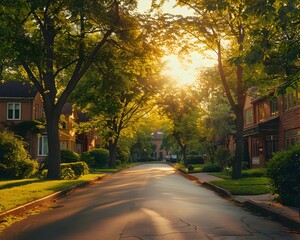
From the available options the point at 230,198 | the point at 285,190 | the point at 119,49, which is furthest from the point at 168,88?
the point at 285,190

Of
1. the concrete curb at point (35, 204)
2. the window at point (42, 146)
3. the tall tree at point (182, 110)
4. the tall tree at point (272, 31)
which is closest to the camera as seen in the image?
the tall tree at point (272, 31)

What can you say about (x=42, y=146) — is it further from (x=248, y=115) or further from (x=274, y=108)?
(x=274, y=108)

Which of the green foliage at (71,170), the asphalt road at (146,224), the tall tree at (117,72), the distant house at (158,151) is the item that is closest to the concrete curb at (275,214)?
the asphalt road at (146,224)

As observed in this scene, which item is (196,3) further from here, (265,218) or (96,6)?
(265,218)

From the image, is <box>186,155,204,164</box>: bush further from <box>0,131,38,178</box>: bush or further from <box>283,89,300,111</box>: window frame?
<box>0,131,38,178</box>: bush

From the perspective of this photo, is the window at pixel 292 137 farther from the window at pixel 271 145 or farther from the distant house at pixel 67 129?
the distant house at pixel 67 129

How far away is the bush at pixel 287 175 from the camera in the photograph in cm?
1155

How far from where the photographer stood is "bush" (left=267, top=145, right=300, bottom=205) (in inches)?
455

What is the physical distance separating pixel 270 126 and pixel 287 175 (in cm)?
2204

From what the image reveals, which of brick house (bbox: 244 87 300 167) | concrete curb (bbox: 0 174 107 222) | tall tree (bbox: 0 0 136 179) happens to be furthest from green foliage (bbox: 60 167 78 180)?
brick house (bbox: 244 87 300 167)

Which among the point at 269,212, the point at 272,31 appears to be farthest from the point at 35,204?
the point at 272,31

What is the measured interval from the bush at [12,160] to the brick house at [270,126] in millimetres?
15644

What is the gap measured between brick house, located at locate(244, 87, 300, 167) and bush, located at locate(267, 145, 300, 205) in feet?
44.8

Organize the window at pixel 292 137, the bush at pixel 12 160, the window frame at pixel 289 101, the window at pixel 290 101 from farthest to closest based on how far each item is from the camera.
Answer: the window at pixel 290 101 → the window frame at pixel 289 101 → the window at pixel 292 137 → the bush at pixel 12 160
